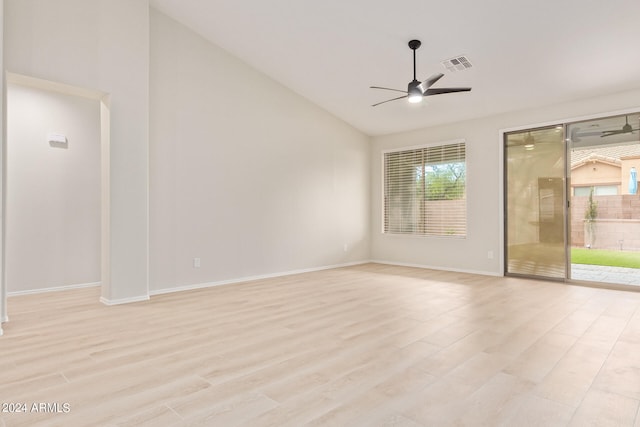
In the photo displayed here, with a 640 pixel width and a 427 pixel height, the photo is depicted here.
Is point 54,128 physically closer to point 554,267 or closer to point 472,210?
point 472,210

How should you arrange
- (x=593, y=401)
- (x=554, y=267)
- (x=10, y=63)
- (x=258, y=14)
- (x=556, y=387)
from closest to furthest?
1. (x=593, y=401)
2. (x=556, y=387)
3. (x=10, y=63)
4. (x=258, y=14)
5. (x=554, y=267)

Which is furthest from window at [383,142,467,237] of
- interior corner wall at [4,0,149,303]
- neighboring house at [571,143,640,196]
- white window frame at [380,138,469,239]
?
interior corner wall at [4,0,149,303]

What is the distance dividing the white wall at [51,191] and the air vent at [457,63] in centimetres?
514

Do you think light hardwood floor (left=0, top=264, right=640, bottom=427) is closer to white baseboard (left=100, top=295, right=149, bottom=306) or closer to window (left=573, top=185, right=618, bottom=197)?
white baseboard (left=100, top=295, right=149, bottom=306)

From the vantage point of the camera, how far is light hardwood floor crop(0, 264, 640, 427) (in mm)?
1864

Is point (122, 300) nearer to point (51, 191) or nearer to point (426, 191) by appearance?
point (51, 191)

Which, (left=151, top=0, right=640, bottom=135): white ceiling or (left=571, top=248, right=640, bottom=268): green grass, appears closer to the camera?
(left=151, top=0, right=640, bottom=135): white ceiling

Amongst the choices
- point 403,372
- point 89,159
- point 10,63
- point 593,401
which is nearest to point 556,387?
point 593,401

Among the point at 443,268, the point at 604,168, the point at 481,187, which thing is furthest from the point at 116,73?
the point at 604,168

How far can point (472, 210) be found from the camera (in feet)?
21.3

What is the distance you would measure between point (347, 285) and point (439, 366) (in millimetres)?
2951

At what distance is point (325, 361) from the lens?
2531 mm

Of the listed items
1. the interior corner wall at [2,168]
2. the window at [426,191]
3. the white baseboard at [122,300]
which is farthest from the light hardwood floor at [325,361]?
the window at [426,191]

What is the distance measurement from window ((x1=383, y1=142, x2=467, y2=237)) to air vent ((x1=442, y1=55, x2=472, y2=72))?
6.65ft
